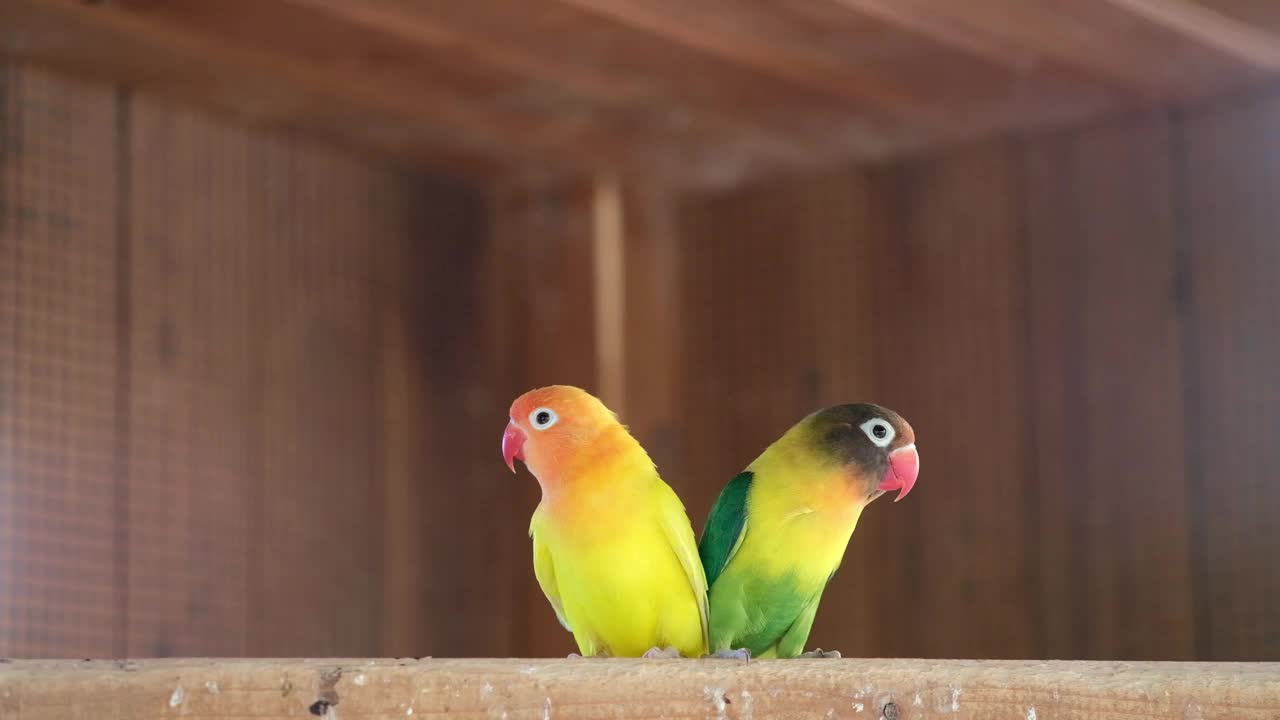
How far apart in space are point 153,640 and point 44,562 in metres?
0.36

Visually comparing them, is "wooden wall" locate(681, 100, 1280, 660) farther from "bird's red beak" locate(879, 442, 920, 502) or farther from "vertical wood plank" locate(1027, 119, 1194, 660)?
"bird's red beak" locate(879, 442, 920, 502)

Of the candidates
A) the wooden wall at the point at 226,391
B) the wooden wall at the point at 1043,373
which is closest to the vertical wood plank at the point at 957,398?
the wooden wall at the point at 1043,373

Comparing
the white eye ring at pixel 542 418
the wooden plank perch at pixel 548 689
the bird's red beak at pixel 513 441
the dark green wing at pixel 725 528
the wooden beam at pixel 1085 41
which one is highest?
the wooden beam at pixel 1085 41

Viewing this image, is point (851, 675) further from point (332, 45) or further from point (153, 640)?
point (153, 640)

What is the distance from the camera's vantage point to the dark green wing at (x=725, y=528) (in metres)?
2.88

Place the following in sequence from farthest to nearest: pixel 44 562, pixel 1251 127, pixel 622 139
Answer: pixel 622 139 < pixel 1251 127 < pixel 44 562

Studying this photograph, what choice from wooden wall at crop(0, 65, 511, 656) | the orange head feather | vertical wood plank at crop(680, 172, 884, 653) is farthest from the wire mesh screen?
the orange head feather

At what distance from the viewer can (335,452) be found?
193 inches

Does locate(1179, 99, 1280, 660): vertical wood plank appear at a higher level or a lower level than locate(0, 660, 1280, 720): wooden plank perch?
higher

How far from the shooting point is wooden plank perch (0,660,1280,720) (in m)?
1.99

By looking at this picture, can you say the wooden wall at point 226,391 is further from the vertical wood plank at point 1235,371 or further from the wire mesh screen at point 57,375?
the vertical wood plank at point 1235,371

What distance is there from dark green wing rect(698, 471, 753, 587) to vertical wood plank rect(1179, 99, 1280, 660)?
75.3 inches

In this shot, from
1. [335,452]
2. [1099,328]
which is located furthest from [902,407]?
[335,452]

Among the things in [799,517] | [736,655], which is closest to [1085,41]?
[799,517]
